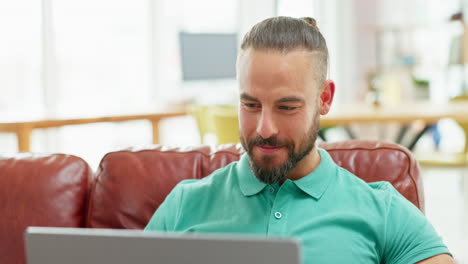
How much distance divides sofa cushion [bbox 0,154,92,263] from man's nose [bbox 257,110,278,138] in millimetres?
690

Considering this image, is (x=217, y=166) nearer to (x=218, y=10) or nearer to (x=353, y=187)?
(x=353, y=187)

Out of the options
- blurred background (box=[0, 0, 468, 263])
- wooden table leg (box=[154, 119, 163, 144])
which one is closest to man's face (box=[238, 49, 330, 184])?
blurred background (box=[0, 0, 468, 263])

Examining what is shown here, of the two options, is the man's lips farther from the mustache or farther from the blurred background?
the blurred background

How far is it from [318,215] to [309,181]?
9 cm

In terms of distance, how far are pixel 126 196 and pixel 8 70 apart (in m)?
2.83

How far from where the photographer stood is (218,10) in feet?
20.6

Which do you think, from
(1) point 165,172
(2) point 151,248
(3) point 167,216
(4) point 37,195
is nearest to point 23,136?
(4) point 37,195

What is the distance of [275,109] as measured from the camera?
1328 millimetres

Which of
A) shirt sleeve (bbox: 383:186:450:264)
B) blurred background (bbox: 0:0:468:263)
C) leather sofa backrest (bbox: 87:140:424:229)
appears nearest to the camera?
shirt sleeve (bbox: 383:186:450:264)

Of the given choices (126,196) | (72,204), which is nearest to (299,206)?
(126,196)

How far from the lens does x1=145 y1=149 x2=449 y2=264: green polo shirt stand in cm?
132

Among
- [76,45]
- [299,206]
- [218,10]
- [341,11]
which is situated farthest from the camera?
[341,11]

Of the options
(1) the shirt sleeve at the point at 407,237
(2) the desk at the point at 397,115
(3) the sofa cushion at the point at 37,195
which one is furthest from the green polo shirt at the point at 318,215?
(2) the desk at the point at 397,115

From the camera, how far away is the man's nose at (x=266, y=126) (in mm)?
1303
